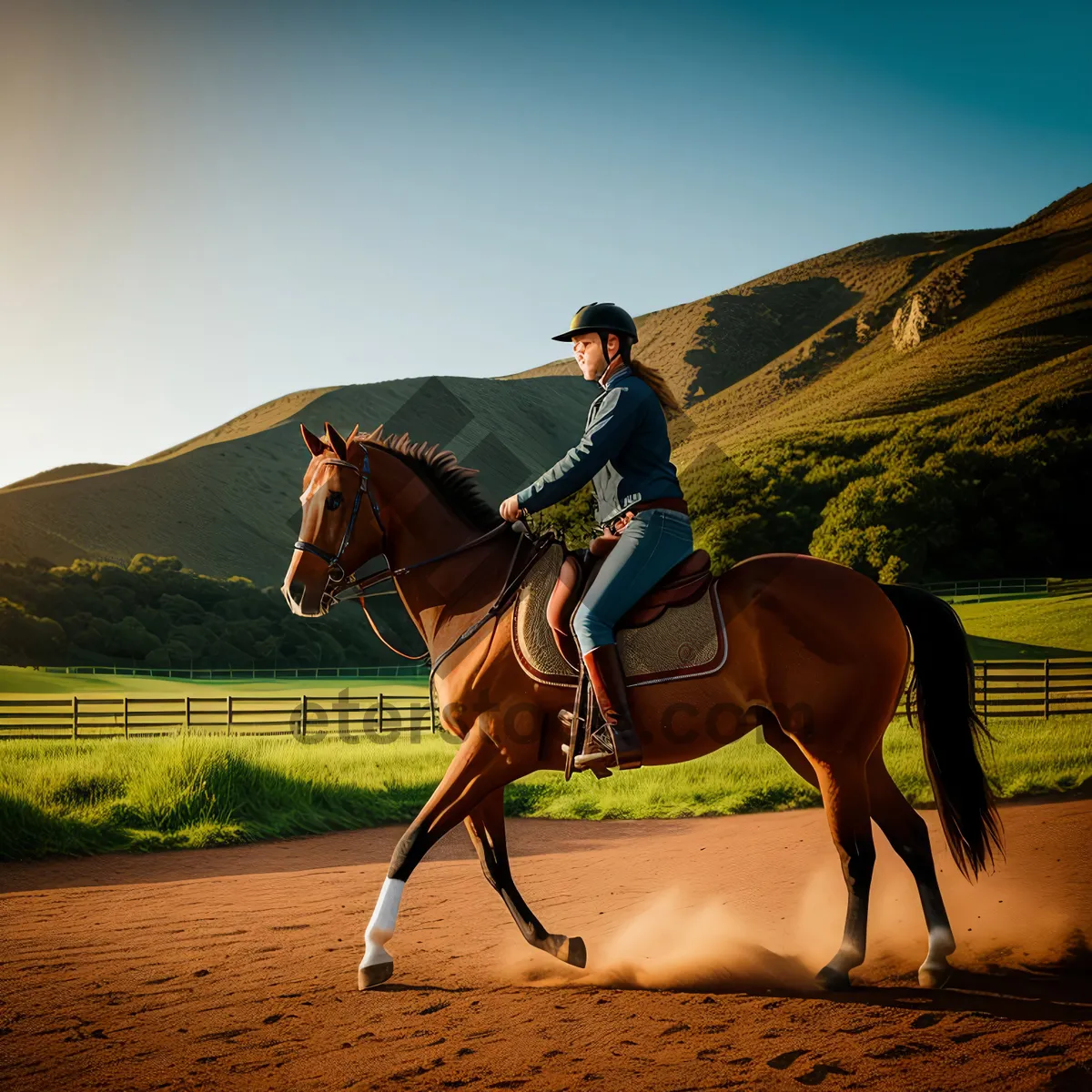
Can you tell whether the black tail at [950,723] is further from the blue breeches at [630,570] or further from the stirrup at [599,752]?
the stirrup at [599,752]

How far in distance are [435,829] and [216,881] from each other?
486 cm

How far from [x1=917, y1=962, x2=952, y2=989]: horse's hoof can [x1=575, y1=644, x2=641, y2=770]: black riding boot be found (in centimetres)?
185

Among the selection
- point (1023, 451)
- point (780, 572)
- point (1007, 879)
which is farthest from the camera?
point (1023, 451)

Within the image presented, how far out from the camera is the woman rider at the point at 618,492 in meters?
4.56

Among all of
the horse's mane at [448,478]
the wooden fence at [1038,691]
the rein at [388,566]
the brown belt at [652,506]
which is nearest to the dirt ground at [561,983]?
the rein at [388,566]

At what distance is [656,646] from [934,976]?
2.23m

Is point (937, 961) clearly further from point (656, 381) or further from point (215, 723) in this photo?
point (215, 723)

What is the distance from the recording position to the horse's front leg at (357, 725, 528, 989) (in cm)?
455

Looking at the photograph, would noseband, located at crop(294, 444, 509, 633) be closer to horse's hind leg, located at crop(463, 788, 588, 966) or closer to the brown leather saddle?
the brown leather saddle

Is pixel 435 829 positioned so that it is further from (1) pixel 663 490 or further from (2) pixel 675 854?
(2) pixel 675 854

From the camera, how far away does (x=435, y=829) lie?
4.55 meters

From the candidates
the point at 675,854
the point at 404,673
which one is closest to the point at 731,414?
the point at 404,673

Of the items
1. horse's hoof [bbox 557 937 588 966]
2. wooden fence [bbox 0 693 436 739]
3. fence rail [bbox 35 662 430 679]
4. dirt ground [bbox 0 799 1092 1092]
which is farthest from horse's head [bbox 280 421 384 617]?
fence rail [bbox 35 662 430 679]

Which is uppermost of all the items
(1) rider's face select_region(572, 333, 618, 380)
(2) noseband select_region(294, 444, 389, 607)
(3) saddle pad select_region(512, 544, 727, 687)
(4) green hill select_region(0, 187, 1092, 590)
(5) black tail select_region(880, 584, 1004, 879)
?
(4) green hill select_region(0, 187, 1092, 590)
